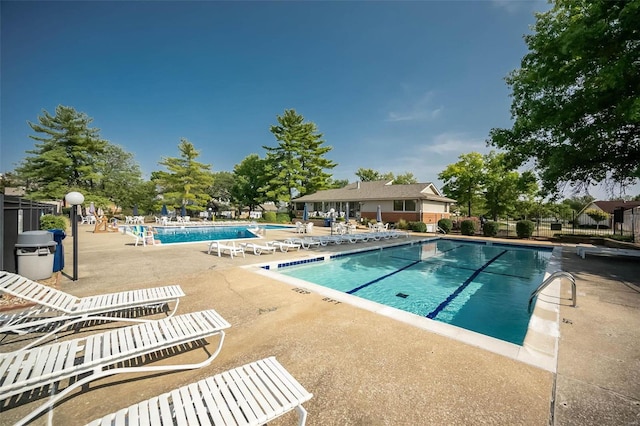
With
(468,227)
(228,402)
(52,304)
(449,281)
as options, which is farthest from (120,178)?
(228,402)

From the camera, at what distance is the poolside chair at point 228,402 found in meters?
1.73

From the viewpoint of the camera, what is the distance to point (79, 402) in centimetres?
252

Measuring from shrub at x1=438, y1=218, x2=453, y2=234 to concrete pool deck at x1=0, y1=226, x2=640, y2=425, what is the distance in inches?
692

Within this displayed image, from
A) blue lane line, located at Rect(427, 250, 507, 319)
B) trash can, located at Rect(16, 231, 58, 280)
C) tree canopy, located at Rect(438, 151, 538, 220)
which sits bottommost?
blue lane line, located at Rect(427, 250, 507, 319)

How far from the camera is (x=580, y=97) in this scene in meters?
10.3

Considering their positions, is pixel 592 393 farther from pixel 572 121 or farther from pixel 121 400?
pixel 572 121

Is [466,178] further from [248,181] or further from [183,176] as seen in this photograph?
[183,176]

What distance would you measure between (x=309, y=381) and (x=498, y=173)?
34925mm

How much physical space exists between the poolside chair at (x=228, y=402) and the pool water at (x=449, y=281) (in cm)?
525

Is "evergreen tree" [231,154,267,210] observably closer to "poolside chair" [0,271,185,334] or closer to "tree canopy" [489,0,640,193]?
"tree canopy" [489,0,640,193]

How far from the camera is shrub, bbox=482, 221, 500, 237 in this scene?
20.1 metres

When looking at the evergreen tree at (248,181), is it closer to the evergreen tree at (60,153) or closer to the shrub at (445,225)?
the evergreen tree at (60,153)

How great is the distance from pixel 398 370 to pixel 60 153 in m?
39.2

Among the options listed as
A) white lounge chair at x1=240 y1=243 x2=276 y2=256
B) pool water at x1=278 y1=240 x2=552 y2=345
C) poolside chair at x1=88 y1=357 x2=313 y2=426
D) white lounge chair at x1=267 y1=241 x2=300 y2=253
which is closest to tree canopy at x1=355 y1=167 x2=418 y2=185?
pool water at x1=278 y1=240 x2=552 y2=345
